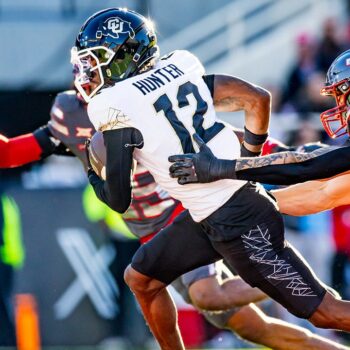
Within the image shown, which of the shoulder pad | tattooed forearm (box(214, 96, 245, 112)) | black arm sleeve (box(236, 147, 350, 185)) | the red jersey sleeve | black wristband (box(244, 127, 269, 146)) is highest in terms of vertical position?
tattooed forearm (box(214, 96, 245, 112))

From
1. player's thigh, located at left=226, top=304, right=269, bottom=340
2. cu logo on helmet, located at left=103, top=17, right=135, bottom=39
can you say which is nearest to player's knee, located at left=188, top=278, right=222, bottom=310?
player's thigh, located at left=226, top=304, right=269, bottom=340

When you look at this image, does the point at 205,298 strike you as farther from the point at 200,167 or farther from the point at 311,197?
the point at 200,167

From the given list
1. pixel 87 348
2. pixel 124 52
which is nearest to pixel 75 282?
pixel 87 348

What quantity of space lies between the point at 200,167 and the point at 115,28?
817 millimetres

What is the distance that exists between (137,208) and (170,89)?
1.41 metres

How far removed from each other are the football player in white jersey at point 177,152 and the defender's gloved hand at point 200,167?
0.40 feet

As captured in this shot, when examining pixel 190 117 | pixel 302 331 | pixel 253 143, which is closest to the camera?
pixel 190 117

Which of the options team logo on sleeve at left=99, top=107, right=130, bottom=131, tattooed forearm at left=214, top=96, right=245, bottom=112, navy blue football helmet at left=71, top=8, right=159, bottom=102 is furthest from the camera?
tattooed forearm at left=214, top=96, right=245, bottom=112

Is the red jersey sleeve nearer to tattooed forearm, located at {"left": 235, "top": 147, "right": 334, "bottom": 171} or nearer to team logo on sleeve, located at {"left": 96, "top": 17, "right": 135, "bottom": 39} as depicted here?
team logo on sleeve, located at {"left": 96, "top": 17, "right": 135, "bottom": 39}

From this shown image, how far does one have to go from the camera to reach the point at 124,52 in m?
5.49

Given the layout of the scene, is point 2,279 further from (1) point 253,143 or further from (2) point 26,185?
(1) point 253,143

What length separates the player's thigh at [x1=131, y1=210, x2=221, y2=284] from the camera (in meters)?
5.57

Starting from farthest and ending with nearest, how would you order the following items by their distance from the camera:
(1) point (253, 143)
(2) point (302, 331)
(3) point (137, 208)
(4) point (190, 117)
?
1. (3) point (137, 208)
2. (2) point (302, 331)
3. (1) point (253, 143)
4. (4) point (190, 117)

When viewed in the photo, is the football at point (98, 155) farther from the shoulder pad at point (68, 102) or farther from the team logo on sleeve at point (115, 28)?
the shoulder pad at point (68, 102)
